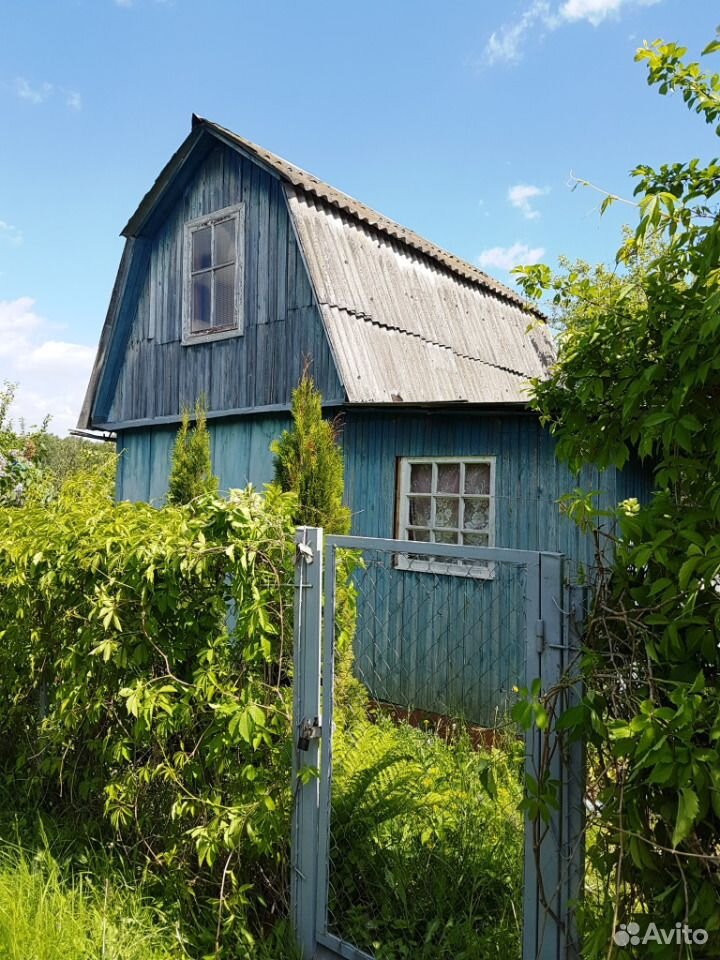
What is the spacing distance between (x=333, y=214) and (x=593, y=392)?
7.73 m

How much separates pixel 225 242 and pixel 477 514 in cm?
574

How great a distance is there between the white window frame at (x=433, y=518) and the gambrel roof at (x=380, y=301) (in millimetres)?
774

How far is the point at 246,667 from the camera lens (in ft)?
9.95

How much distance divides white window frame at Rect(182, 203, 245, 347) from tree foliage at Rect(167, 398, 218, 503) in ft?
4.41

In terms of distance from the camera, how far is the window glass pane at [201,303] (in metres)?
10.0

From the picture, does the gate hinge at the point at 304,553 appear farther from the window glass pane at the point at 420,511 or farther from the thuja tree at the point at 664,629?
the window glass pane at the point at 420,511

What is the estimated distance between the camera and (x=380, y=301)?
921cm

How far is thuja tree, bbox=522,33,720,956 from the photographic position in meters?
1.72

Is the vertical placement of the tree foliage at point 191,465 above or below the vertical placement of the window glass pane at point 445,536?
above

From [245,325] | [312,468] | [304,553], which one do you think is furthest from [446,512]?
[304,553]

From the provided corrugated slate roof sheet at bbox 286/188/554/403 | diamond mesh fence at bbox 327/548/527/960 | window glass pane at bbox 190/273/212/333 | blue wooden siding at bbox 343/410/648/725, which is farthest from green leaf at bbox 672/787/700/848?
window glass pane at bbox 190/273/212/333

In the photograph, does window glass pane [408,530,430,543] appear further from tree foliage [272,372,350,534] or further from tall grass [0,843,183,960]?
tall grass [0,843,183,960]

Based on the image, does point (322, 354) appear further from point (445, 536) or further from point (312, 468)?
point (445, 536)

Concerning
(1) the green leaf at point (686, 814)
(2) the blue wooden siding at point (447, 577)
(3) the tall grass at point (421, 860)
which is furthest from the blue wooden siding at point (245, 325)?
(1) the green leaf at point (686, 814)
